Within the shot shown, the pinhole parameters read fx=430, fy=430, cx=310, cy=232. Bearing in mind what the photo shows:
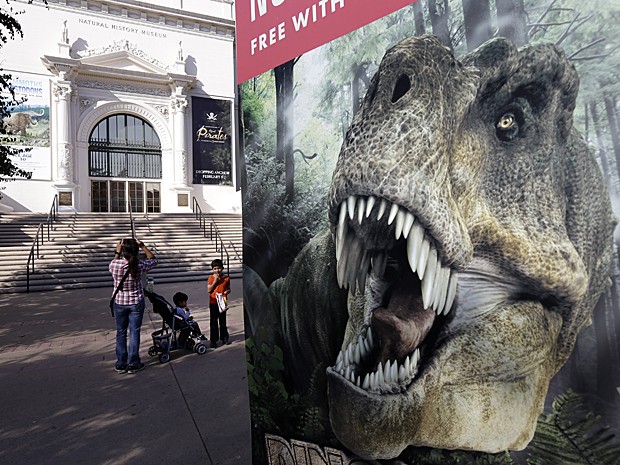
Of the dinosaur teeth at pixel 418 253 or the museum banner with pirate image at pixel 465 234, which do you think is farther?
the dinosaur teeth at pixel 418 253

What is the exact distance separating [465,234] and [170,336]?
5.77m

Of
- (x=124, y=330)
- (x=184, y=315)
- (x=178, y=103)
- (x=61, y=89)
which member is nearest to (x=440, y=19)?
(x=124, y=330)

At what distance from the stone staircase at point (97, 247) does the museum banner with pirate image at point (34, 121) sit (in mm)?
3929

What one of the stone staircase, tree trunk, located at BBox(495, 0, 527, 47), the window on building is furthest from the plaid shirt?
the window on building

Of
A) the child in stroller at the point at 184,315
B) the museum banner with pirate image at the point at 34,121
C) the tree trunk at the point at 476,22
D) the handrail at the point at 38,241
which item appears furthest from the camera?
the museum banner with pirate image at the point at 34,121

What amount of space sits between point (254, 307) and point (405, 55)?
1.71 m

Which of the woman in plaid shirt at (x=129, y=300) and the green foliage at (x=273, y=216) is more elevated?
the green foliage at (x=273, y=216)

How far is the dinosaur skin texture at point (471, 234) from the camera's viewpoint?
1577 mm

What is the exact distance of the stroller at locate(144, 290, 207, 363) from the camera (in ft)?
21.1

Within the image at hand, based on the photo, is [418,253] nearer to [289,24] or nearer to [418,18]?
[418,18]

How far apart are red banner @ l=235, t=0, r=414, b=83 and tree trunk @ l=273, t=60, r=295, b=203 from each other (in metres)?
→ 0.08

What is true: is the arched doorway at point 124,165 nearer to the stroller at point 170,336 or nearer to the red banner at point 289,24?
the stroller at point 170,336

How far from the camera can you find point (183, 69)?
27.0 m

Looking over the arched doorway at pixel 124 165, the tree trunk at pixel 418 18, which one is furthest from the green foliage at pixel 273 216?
the arched doorway at pixel 124 165
